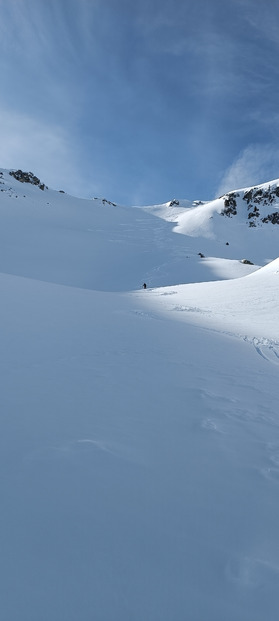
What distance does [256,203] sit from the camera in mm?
72938

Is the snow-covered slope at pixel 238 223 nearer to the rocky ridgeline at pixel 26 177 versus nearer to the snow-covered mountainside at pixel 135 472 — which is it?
the rocky ridgeline at pixel 26 177

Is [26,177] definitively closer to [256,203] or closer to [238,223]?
[238,223]

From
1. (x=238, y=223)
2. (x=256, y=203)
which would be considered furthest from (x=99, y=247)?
(x=256, y=203)

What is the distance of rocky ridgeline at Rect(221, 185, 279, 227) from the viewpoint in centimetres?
6606

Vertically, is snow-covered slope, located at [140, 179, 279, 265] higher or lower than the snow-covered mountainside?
higher

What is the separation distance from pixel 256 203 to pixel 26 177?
2122 inches

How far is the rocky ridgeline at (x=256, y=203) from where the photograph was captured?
217 feet

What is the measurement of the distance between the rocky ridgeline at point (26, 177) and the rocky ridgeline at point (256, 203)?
40.1 m

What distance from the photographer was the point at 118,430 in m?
2.73

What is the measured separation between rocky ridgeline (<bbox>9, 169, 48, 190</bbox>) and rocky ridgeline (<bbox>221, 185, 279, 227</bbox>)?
4012cm

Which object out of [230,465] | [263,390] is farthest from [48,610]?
[263,390]

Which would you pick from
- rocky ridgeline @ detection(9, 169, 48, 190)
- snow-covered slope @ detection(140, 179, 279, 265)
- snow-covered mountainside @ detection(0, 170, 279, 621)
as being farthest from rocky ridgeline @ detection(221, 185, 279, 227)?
snow-covered mountainside @ detection(0, 170, 279, 621)

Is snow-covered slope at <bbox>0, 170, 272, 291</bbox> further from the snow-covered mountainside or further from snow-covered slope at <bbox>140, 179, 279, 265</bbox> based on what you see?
the snow-covered mountainside

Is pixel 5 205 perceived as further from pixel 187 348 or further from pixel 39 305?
pixel 187 348
